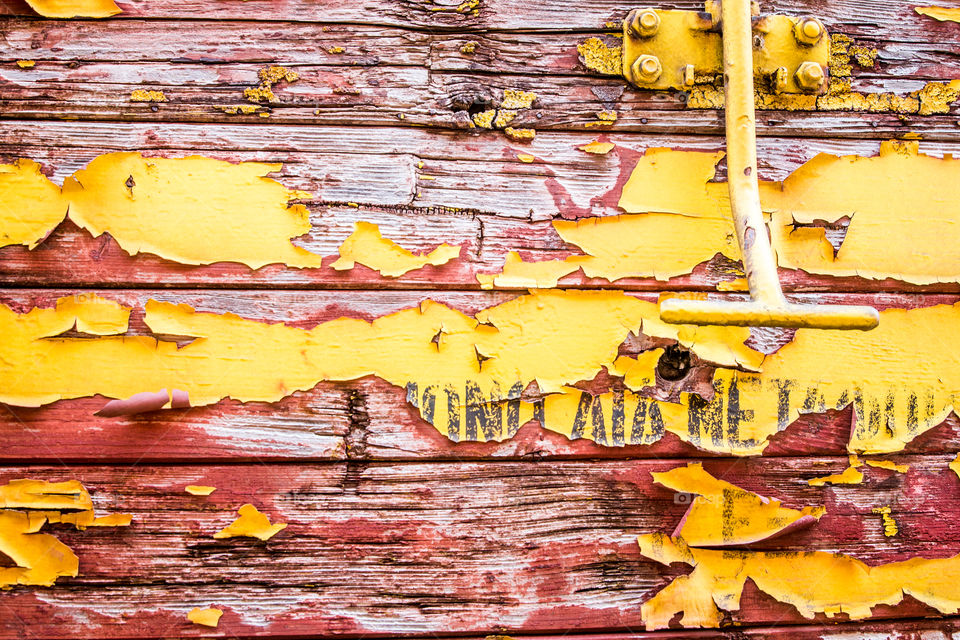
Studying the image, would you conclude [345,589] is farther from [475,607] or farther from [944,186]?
[944,186]

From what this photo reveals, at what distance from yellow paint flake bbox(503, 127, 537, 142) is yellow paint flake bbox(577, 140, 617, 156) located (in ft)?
0.24

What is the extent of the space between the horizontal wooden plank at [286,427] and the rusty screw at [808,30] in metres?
0.42

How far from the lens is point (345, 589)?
2.47 ft

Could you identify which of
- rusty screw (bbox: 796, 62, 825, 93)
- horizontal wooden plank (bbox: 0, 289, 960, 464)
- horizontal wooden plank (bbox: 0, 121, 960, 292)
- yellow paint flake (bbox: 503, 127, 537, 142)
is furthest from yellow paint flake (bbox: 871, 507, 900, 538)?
yellow paint flake (bbox: 503, 127, 537, 142)

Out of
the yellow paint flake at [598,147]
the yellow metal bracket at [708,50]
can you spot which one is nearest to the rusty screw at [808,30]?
the yellow metal bracket at [708,50]

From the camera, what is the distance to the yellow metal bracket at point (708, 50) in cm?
80

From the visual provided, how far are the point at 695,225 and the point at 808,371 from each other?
0.25 metres

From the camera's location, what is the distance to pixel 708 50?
31.7 inches

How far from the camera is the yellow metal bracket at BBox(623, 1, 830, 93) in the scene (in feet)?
2.61

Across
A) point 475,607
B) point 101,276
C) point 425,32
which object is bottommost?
point 475,607

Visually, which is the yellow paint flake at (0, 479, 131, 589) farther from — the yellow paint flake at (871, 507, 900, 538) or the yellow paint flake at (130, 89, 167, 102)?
the yellow paint flake at (871, 507, 900, 538)

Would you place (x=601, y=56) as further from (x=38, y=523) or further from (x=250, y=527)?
(x=38, y=523)

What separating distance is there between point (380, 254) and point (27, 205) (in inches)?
18.0

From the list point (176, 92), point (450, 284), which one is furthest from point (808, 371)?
point (176, 92)
